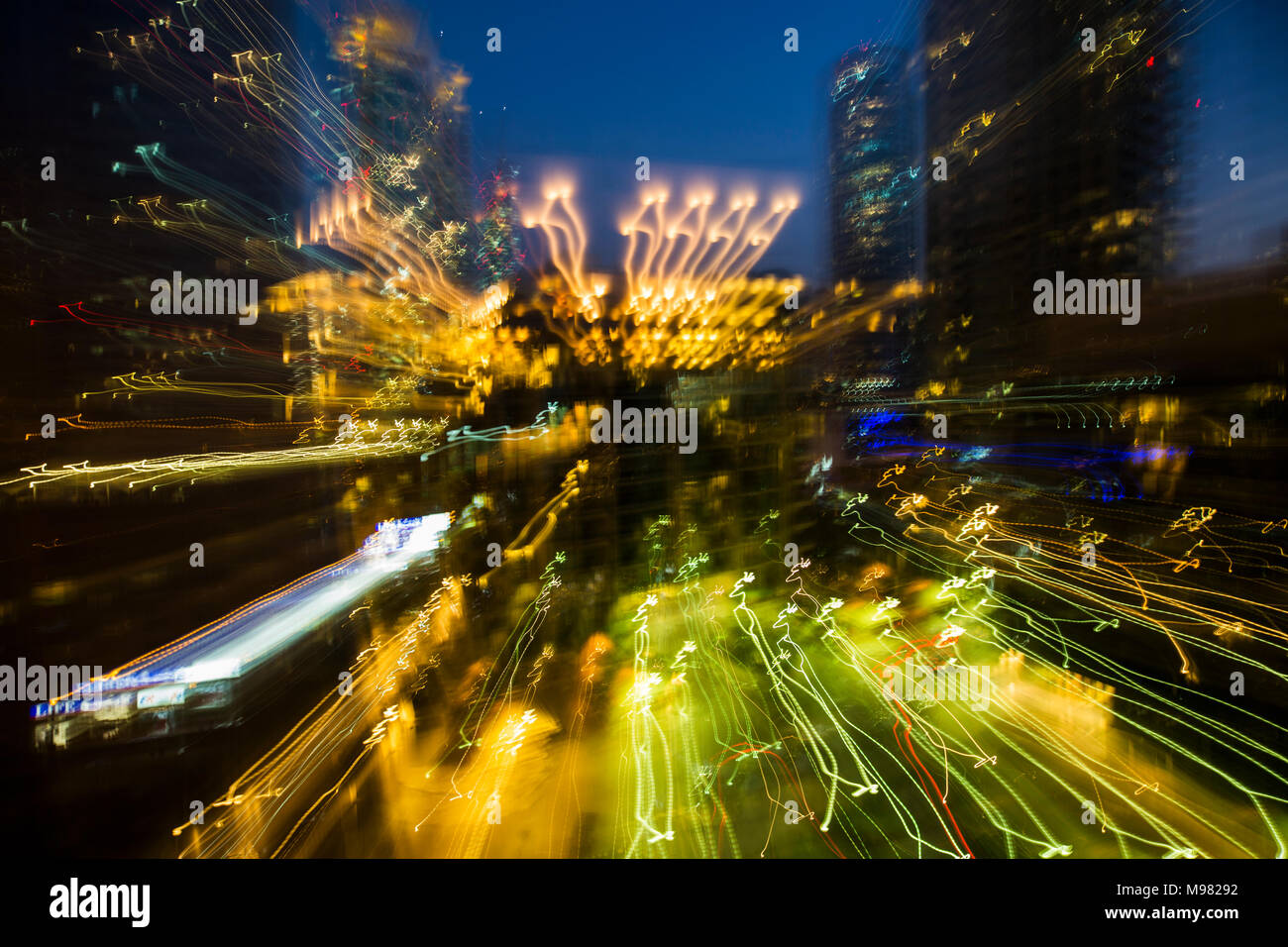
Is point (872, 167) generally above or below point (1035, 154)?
below

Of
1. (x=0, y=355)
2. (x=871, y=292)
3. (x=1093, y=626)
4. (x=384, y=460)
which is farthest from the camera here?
(x=384, y=460)

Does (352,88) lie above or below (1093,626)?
above

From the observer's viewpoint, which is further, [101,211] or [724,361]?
[724,361]

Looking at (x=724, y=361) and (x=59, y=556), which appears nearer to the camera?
(x=59, y=556)

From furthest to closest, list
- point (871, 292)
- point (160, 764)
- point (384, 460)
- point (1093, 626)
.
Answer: point (384, 460) → point (871, 292) → point (1093, 626) → point (160, 764)
